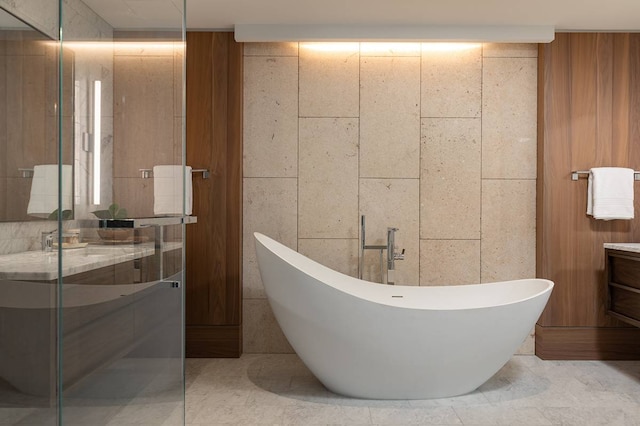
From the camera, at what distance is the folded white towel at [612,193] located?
146 inches

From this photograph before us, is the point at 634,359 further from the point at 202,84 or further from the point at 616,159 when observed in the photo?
the point at 202,84

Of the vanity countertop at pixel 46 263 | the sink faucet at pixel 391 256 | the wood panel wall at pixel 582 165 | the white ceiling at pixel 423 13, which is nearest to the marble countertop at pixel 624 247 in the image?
the wood panel wall at pixel 582 165

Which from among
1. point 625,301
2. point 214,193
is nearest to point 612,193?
point 625,301

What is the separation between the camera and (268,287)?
3055 millimetres

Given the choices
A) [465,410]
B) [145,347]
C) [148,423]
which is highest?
[145,347]

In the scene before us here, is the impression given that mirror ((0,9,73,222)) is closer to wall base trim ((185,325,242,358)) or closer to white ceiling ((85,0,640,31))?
white ceiling ((85,0,640,31))

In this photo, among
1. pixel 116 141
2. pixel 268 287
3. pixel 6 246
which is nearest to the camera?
pixel 6 246

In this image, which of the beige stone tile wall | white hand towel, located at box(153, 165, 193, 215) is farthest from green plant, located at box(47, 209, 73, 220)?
the beige stone tile wall

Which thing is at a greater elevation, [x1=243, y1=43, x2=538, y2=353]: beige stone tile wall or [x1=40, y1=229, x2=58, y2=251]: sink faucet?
[x1=243, y1=43, x2=538, y2=353]: beige stone tile wall

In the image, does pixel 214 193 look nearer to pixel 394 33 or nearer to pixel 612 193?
pixel 394 33

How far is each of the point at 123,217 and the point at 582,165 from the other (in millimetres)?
3322

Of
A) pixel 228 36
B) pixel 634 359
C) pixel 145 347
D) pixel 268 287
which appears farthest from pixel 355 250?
pixel 145 347

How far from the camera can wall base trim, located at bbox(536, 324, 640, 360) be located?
3.83 m

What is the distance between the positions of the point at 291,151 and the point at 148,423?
Result: 2.47 metres
